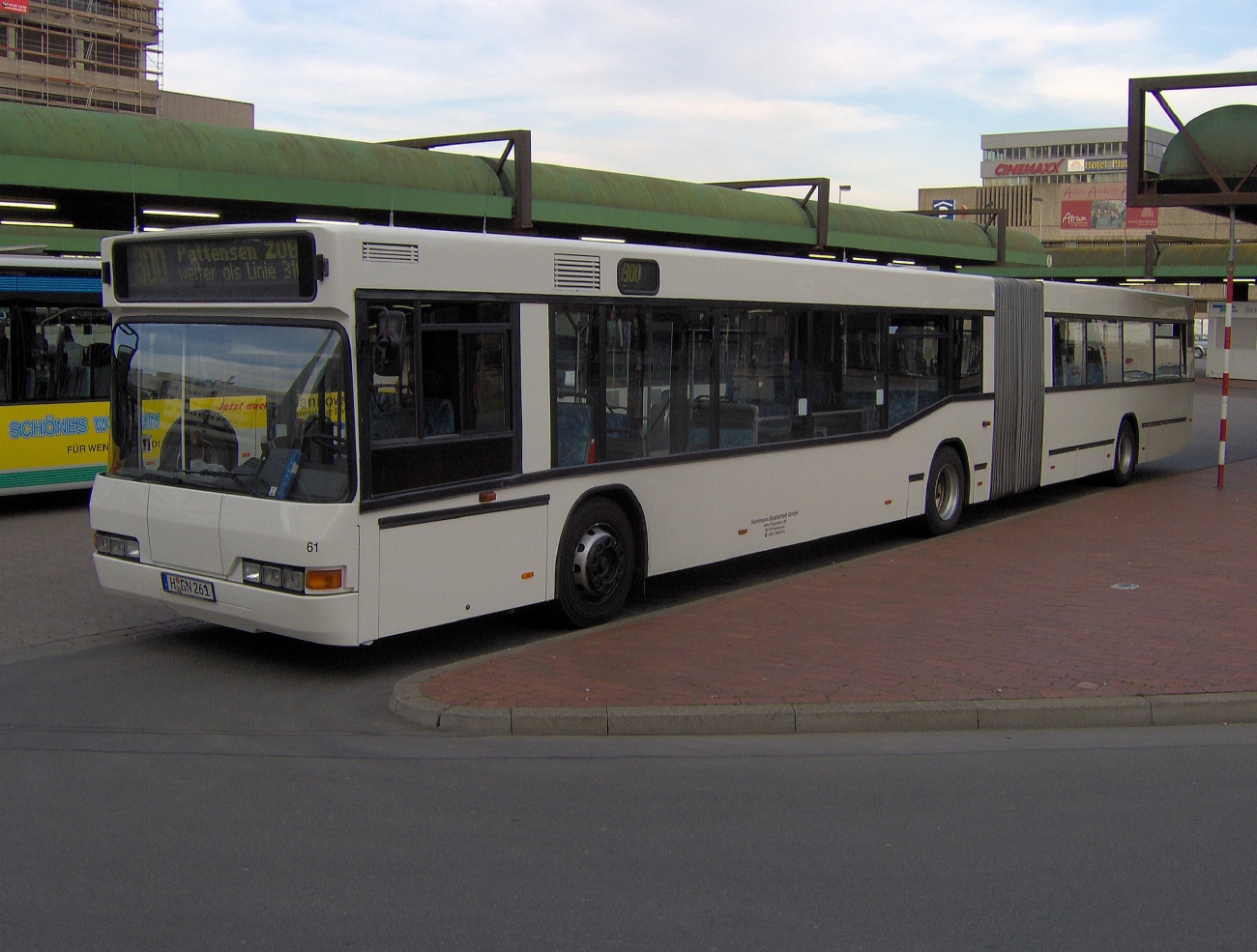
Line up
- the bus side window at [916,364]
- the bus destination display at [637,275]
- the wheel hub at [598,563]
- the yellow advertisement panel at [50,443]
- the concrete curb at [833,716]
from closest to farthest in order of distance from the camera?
the concrete curb at [833,716] < the wheel hub at [598,563] < the bus destination display at [637,275] < the bus side window at [916,364] < the yellow advertisement panel at [50,443]

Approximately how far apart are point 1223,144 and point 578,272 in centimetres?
1205

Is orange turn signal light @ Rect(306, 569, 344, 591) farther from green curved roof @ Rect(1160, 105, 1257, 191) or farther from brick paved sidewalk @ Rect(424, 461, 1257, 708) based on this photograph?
green curved roof @ Rect(1160, 105, 1257, 191)

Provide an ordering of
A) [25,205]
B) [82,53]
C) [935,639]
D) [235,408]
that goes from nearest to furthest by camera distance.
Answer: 1. [235,408]
2. [935,639]
3. [25,205]
4. [82,53]

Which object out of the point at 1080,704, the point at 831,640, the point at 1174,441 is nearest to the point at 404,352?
the point at 831,640

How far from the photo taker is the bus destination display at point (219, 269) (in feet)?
24.0

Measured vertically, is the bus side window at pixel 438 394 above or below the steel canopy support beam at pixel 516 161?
below

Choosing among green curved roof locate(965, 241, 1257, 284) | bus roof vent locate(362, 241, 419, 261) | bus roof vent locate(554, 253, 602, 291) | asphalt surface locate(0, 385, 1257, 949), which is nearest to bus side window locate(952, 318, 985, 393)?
bus roof vent locate(554, 253, 602, 291)

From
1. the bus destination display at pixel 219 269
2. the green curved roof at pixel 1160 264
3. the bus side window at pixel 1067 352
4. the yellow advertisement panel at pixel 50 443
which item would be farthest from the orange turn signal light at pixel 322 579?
the green curved roof at pixel 1160 264

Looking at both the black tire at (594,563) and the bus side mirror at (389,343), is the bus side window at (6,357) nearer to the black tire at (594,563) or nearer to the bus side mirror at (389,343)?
the black tire at (594,563)

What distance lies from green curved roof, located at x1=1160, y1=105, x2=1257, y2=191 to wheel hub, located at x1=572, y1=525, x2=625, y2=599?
12.2 m

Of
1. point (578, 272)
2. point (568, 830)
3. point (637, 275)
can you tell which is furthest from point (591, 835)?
point (637, 275)

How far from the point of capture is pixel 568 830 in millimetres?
5273

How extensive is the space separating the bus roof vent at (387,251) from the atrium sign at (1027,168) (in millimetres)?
142906

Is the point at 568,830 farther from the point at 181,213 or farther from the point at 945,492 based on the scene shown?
the point at 181,213
